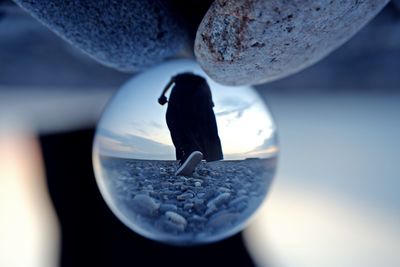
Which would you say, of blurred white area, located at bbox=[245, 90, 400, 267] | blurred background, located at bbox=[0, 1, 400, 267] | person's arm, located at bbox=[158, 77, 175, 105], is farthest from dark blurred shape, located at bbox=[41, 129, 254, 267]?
person's arm, located at bbox=[158, 77, 175, 105]

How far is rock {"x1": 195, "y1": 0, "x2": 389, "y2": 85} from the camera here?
0.51 meters

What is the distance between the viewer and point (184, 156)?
0.60m

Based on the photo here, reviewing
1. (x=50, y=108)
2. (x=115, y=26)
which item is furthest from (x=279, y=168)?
(x=50, y=108)

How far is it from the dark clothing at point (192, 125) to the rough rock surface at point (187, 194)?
1.0 inches

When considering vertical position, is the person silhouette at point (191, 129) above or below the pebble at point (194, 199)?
above

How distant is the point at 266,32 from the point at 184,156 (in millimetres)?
218

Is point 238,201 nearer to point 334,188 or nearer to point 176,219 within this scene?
point 176,219

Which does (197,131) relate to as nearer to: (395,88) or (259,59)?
(259,59)

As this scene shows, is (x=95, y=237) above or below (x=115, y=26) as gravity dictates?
below

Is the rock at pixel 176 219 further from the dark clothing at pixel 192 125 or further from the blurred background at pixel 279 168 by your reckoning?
the blurred background at pixel 279 168

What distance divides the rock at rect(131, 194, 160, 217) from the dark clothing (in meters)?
0.10

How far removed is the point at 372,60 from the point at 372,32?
0.59ft

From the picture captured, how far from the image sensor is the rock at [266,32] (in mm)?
507

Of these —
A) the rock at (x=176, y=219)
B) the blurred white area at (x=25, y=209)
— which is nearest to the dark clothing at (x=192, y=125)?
the rock at (x=176, y=219)
